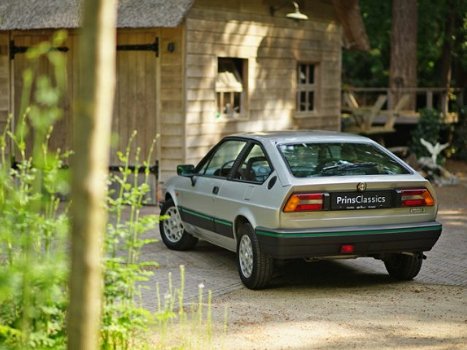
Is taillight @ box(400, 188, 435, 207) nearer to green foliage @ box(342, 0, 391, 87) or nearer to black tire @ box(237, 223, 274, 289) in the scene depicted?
black tire @ box(237, 223, 274, 289)

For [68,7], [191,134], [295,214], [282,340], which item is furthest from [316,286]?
[68,7]

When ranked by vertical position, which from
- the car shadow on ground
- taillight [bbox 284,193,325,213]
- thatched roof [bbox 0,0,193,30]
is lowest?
the car shadow on ground

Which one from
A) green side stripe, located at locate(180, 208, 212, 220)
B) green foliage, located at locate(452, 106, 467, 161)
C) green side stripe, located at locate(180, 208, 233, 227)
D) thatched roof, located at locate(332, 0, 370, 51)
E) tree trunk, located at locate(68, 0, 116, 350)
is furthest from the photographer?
green foliage, located at locate(452, 106, 467, 161)

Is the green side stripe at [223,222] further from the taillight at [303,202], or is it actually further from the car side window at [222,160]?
the taillight at [303,202]

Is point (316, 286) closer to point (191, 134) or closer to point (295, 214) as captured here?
point (295, 214)

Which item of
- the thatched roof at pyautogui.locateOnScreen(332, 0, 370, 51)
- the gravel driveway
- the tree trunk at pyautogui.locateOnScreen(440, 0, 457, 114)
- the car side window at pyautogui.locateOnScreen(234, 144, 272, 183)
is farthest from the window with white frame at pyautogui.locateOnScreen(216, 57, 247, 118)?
the tree trunk at pyautogui.locateOnScreen(440, 0, 457, 114)

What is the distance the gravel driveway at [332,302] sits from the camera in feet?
24.3

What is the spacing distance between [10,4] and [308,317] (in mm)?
10730

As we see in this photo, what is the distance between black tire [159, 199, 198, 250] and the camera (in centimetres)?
1168

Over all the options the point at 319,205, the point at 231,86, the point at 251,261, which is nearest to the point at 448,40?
the point at 231,86

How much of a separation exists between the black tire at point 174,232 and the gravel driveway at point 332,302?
0.13 metres

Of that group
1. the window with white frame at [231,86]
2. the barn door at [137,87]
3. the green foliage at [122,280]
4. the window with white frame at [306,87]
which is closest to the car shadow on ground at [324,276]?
the green foliage at [122,280]

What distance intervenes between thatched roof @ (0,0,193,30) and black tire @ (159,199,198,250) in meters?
4.64

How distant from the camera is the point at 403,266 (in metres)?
9.89
